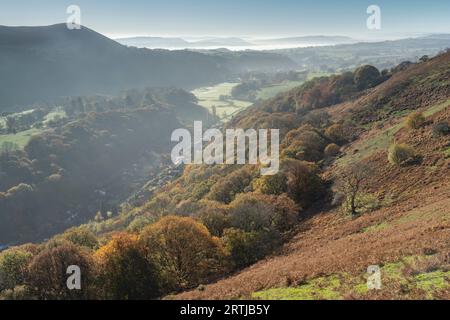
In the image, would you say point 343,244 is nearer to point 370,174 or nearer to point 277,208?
point 277,208

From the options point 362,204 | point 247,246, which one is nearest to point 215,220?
point 247,246

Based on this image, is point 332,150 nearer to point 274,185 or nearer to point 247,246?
point 274,185

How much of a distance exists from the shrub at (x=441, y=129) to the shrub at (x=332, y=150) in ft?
83.3

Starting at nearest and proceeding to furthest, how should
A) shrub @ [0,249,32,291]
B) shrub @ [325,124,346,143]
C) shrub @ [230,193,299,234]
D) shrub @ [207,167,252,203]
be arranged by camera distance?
shrub @ [0,249,32,291]
shrub @ [230,193,299,234]
shrub @ [207,167,252,203]
shrub @ [325,124,346,143]

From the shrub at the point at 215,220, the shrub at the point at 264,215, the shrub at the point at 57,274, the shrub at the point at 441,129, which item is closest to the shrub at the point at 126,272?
A: the shrub at the point at 57,274

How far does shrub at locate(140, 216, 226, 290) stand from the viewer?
4094 cm

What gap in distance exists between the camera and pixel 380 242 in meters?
29.3

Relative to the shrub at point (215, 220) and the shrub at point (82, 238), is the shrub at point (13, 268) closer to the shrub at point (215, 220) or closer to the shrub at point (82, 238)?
the shrub at point (82, 238)

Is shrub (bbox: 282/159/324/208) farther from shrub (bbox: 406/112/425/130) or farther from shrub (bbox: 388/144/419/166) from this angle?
shrub (bbox: 406/112/425/130)

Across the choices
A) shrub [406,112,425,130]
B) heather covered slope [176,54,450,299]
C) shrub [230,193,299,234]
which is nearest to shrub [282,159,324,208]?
heather covered slope [176,54,450,299]

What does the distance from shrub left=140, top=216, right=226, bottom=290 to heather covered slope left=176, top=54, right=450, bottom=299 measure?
17.6 ft

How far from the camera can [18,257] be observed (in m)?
46.8

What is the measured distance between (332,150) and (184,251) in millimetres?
50782
